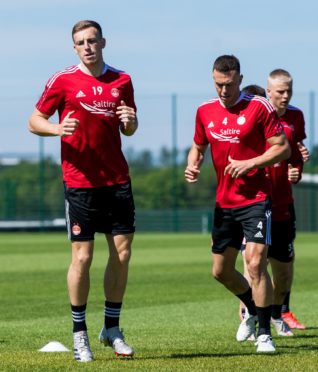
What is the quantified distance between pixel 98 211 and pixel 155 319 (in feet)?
13.6

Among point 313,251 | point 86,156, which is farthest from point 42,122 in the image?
point 313,251

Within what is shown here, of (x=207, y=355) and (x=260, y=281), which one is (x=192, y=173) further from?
(x=207, y=355)

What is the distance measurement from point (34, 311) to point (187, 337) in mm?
3711

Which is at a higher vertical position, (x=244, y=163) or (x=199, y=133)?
(x=199, y=133)

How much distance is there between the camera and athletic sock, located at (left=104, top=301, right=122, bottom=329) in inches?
381

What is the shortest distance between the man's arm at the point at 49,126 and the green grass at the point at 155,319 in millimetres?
1701

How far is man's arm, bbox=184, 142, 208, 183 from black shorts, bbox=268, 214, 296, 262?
148 centimetres

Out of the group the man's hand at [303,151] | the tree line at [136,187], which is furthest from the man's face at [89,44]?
the tree line at [136,187]

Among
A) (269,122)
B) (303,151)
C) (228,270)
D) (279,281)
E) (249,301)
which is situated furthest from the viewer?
(303,151)

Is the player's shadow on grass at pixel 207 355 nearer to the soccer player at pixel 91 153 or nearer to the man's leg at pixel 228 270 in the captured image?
the soccer player at pixel 91 153

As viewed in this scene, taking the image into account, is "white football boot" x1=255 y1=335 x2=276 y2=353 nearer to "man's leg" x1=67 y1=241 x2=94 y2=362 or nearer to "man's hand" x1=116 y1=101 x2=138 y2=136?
"man's leg" x1=67 y1=241 x2=94 y2=362

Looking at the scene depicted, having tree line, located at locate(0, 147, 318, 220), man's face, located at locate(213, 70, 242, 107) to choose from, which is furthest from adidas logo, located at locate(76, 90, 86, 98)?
tree line, located at locate(0, 147, 318, 220)

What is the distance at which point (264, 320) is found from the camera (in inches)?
396

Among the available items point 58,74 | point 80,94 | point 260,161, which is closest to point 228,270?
point 260,161
